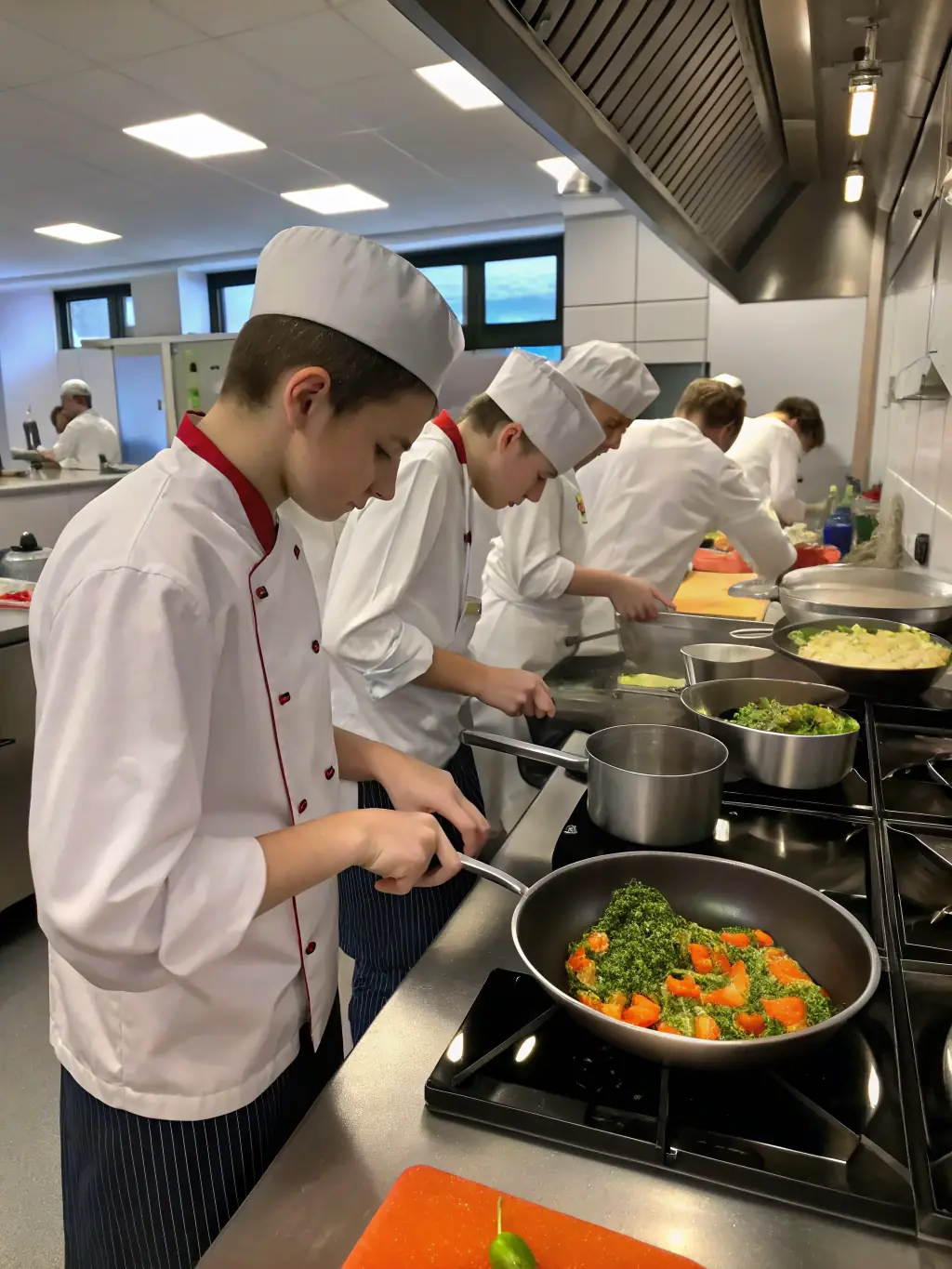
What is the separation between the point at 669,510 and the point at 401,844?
1.94 metres

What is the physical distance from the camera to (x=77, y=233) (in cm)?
620

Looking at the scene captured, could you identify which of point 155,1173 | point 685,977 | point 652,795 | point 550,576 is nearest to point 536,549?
point 550,576

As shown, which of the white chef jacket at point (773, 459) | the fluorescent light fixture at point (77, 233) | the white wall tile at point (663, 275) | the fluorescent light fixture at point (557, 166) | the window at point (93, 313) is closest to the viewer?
the white chef jacket at point (773, 459)

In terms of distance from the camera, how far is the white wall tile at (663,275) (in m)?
5.05

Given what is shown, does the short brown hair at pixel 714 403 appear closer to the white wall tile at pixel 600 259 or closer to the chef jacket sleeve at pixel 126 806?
the chef jacket sleeve at pixel 126 806

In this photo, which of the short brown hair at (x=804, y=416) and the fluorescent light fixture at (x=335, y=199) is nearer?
the short brown hair at (x=804, y=416)

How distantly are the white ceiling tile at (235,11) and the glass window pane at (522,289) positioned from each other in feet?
12.6

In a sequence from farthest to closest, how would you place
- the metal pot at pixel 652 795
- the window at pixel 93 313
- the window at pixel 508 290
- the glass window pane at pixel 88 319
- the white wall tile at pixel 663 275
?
the glass window pane at pixel 88 319
the window at pixel 93 313
the window at pixel 508 290
the white wall tile at pixel 663 275
the metal pot at pixel 652 795

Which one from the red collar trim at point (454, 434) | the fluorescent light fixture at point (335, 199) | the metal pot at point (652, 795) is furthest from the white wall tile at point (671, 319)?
the metal pot at point (652, 795)

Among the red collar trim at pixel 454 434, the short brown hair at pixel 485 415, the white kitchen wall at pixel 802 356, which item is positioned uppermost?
the white kitchen wall at pixel 802 356

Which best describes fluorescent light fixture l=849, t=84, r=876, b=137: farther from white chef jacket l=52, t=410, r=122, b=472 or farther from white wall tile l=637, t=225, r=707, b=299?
white chef jacket l=52, t=410, r=122, b=472

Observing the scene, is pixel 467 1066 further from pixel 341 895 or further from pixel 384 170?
pixel 384 170

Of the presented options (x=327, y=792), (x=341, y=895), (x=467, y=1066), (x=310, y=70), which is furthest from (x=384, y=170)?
(x=467, y=1066)

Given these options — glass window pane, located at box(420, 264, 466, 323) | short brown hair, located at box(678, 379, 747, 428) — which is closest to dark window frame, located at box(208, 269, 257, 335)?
glass window pane, located at box(420, 264, 466, 323)
